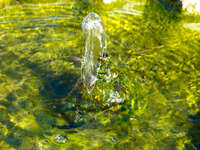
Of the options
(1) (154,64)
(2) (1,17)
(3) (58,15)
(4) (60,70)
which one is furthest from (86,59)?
(2) (1,17)

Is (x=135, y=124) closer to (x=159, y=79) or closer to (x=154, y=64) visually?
(x=159, y=79)

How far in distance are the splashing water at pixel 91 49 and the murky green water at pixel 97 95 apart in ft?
0.97

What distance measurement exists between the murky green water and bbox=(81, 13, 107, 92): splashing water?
0.30 metres

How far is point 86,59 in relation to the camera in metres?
4.95

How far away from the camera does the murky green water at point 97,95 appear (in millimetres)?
3990

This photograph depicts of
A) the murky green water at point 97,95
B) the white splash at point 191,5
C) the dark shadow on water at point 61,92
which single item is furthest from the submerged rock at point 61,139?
the white splash at point 191,5

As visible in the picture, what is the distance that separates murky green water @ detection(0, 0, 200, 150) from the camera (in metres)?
3.99

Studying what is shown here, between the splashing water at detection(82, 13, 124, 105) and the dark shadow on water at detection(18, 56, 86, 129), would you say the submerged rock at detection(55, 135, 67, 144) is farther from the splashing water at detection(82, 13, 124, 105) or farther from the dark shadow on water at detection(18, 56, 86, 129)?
the splashing water at detection(82, 13, 124, 105)

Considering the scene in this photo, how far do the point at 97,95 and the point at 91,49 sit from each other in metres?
1.20

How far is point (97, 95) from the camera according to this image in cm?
443

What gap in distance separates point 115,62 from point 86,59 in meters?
1.25

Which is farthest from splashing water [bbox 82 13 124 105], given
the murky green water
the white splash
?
the white splash

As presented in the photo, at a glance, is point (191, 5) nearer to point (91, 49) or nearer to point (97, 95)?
point (91, 49)

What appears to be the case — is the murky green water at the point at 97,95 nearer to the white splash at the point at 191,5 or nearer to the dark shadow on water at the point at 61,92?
the dark shadow on water at the point at 61,92
